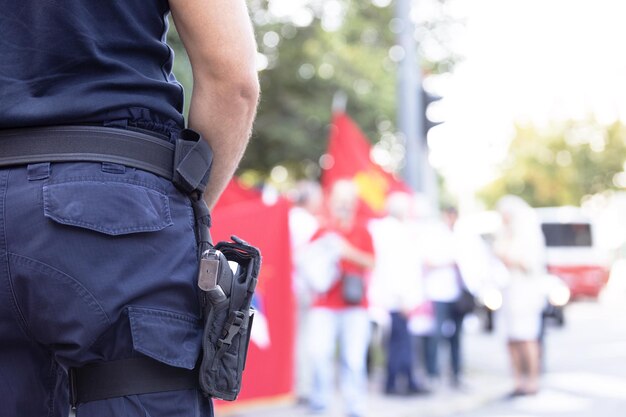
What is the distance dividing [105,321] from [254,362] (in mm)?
5886

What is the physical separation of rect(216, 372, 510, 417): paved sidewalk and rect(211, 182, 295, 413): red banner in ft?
0.78

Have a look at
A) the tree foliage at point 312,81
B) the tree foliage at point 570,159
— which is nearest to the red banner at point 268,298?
the tree foliage at point 312,81

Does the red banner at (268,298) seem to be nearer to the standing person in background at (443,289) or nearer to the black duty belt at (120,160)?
the standing person in background at (443,289)

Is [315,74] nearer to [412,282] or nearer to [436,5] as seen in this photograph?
[436,5]

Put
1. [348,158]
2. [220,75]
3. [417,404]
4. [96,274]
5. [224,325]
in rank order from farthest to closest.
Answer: [348,158] < [417,404] < [220,75] < [224,325] < [96,274]

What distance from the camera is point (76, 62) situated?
1870 mm

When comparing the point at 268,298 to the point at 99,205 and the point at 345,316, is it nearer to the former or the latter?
the point at 345,316

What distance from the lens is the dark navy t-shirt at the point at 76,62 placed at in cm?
186

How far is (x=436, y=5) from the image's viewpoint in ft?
82.3

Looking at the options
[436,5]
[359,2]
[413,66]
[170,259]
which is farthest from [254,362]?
[436,5]

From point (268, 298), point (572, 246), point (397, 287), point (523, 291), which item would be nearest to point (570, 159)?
point (572, 246)

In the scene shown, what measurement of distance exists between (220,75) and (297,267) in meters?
6.82

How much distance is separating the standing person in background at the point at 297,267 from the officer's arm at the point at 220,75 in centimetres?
663

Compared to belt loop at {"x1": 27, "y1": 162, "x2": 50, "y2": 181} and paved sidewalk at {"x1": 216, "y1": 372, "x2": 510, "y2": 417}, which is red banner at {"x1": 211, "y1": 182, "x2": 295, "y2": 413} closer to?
paved sidewalk at {"x1": 216, "y1": 372, "x2": 510, "y2": 417}
